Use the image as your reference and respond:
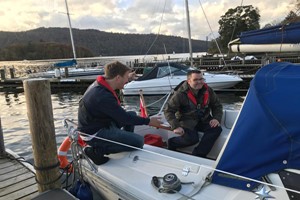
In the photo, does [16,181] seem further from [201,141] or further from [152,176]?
[201,141]

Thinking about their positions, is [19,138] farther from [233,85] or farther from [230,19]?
[230,19]

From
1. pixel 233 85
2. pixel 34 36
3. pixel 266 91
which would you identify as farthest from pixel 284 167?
pixel 34 36

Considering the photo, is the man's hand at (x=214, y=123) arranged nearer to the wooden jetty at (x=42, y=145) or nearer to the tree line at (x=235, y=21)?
the wooden jetty at (x=42, y=145)

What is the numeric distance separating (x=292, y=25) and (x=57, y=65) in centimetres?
2468

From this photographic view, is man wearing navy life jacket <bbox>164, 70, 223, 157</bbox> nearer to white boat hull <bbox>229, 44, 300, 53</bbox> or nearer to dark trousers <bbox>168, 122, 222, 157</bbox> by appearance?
dark trousers <bbox>168, 122, 222, 157</bbox>

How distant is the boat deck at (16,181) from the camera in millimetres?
4062

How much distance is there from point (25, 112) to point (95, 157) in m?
12.0

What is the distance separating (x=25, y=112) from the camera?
14.6 m

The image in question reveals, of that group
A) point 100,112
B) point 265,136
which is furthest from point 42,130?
point 265,136

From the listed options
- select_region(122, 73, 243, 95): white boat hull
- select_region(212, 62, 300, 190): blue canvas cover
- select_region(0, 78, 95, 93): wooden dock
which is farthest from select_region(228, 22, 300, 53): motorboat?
select_region(0, 78, 95, 93): wooden dock

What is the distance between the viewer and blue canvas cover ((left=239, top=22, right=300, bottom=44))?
18.3 ft

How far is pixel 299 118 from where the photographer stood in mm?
2525

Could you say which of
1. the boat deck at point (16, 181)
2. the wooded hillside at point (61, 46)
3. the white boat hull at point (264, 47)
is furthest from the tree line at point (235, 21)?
the boat deck at point (16, 181)

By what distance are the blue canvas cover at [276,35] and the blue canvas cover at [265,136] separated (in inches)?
121
